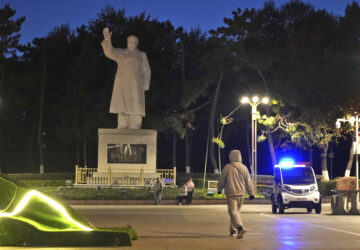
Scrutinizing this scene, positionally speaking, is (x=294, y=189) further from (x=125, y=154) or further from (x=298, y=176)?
(x=125, y=154)

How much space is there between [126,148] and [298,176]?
14762 mm

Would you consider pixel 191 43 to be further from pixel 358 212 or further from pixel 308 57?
pixel 358 212

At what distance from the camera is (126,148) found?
41344 millimetres

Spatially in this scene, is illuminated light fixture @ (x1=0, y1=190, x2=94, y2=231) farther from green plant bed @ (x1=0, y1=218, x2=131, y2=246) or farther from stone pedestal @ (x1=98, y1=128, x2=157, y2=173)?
stone pedestal @ (x1=98, y1=128, x2=157, y2=173)

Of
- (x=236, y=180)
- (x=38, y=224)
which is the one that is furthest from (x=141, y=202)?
(x=38, y=224)

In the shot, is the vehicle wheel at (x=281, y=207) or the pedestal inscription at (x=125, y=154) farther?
the pedestal inscription at (x=125, y=154)

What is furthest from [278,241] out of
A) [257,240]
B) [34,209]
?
[34,209]

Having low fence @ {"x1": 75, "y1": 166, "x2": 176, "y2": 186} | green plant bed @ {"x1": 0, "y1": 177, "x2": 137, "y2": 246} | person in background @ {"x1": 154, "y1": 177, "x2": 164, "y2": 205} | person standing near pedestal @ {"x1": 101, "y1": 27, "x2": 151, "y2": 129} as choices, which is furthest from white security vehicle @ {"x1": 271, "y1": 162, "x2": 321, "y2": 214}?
green plant bed @ {"x1": 0, "y1": 177, "x2": 137, "y2": 246}

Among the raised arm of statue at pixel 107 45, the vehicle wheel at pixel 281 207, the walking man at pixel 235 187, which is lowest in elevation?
the vehicle wheel at pixel 281 207

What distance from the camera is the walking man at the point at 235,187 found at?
15.2 meters

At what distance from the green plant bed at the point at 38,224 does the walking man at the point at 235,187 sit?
330 centimetres

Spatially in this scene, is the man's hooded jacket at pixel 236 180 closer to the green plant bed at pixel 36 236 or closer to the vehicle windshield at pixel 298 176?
the green plant bed at pixel 36 236

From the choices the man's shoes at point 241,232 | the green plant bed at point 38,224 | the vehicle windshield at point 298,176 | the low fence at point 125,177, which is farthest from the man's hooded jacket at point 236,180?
the low fence at point 125,177

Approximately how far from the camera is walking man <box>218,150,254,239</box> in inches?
597
